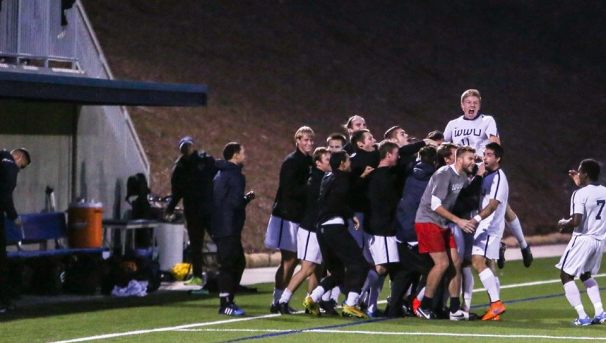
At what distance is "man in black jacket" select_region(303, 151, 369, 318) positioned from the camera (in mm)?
16141

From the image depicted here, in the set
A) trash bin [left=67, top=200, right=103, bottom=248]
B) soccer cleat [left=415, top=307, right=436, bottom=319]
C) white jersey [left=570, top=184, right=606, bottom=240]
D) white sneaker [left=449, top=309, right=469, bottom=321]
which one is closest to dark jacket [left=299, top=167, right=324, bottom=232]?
soccer cleat [left=415, top=307, right=436, bottom=319]

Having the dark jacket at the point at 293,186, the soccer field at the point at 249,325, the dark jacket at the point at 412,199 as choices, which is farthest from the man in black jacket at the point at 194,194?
the dark jacket at the point at 412,199

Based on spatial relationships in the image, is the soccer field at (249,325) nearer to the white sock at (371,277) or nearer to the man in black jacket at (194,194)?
the white sock at (371,277)

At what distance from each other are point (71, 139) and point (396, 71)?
20958mm

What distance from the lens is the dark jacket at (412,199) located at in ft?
54.0

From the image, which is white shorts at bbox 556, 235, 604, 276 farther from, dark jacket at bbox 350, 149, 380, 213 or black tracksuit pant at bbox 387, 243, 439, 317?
dark jacket at bbox 350, 149, 380, 213

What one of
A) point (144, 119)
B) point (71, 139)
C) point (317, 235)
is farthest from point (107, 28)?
point (317, 235)

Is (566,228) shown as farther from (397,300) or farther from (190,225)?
(190,225)

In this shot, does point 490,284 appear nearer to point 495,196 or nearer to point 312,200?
point 495,196

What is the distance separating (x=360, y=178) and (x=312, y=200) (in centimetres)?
61

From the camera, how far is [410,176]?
16.6 m

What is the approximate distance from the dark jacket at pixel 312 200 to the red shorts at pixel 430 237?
1.29 meters

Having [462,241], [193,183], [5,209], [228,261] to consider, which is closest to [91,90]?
[5,209]

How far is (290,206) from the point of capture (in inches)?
683
